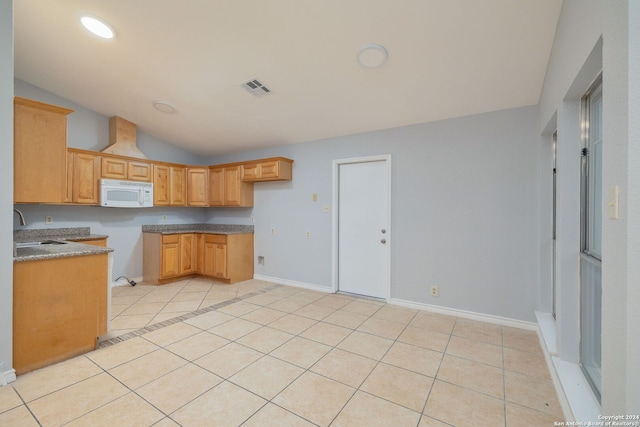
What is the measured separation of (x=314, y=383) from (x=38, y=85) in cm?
527

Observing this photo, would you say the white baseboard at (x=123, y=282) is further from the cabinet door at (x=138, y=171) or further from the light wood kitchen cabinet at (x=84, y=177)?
the cabinet door at (x=138, y=171)

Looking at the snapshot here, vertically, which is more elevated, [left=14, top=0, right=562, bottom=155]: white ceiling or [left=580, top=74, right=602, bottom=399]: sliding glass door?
[left=14, top=0, right=562, bottom=155]: white ceiling

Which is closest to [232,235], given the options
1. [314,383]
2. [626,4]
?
[314,383]

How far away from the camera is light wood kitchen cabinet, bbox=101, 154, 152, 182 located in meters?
4.06

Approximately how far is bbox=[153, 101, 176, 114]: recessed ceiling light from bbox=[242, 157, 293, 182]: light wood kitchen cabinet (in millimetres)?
1345

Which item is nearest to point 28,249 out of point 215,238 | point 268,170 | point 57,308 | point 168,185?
point 57,308

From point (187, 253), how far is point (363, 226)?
3281mm

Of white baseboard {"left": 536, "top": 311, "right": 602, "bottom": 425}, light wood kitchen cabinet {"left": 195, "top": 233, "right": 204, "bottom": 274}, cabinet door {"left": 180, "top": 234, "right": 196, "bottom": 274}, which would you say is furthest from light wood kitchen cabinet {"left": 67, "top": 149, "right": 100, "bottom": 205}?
white baseboard {"left": 536, "top": 311, "right": 602, "bottom": 425}

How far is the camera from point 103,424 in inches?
59.4

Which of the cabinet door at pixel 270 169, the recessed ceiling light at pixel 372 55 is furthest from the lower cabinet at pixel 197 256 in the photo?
the recessed ceiling light at pixel 372 55

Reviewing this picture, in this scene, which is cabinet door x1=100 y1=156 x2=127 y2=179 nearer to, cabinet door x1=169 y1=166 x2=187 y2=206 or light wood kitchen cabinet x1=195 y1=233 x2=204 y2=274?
cabinet door x1=169 y1=166 x2=187 y2=206

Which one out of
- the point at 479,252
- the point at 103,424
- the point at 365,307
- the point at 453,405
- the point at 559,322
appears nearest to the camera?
the point at 103,424

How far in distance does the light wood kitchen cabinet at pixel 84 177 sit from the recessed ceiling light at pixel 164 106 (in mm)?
1215

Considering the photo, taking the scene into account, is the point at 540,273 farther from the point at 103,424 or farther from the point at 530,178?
the point at 103,424
